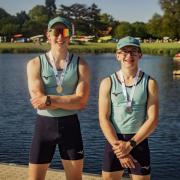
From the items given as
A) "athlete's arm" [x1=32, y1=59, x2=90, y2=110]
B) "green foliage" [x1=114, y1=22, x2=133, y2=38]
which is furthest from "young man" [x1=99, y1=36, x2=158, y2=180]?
"green foliage" [x1=114, y1=22, x2=133, y2=38]

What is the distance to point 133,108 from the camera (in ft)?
17.2

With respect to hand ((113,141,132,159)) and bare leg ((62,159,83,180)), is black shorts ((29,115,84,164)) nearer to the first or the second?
bare leg ((62,159,83,180))

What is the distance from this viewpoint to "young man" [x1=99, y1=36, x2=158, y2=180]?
17.1 feet

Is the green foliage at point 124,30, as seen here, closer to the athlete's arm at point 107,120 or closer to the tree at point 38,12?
the tree at point 38,12

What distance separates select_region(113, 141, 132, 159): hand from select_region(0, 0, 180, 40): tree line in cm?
12433

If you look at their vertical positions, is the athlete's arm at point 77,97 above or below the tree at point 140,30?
above

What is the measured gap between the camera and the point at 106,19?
172 m

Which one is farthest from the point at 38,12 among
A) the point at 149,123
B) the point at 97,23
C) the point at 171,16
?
the point at 149,123

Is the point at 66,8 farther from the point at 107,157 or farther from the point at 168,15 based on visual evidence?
the point at 107,157

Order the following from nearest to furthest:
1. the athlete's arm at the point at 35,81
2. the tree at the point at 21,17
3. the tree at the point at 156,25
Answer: the athlete's arm at the point at 35,81
the tree at the point at 156,25
the tree at the point at 21,17

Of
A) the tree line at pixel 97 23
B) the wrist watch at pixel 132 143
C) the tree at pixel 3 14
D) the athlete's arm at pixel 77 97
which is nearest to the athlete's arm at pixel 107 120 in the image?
the wrist watch at pixel 132 143

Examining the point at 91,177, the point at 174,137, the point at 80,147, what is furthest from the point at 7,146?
the point at 80,147

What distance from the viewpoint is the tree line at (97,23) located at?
423 feet

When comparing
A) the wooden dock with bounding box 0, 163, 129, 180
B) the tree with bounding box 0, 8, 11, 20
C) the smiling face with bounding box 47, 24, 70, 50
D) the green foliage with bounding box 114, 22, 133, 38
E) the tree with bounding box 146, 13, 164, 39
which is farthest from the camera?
the tree with bounding box 0, 8, 11, 20
